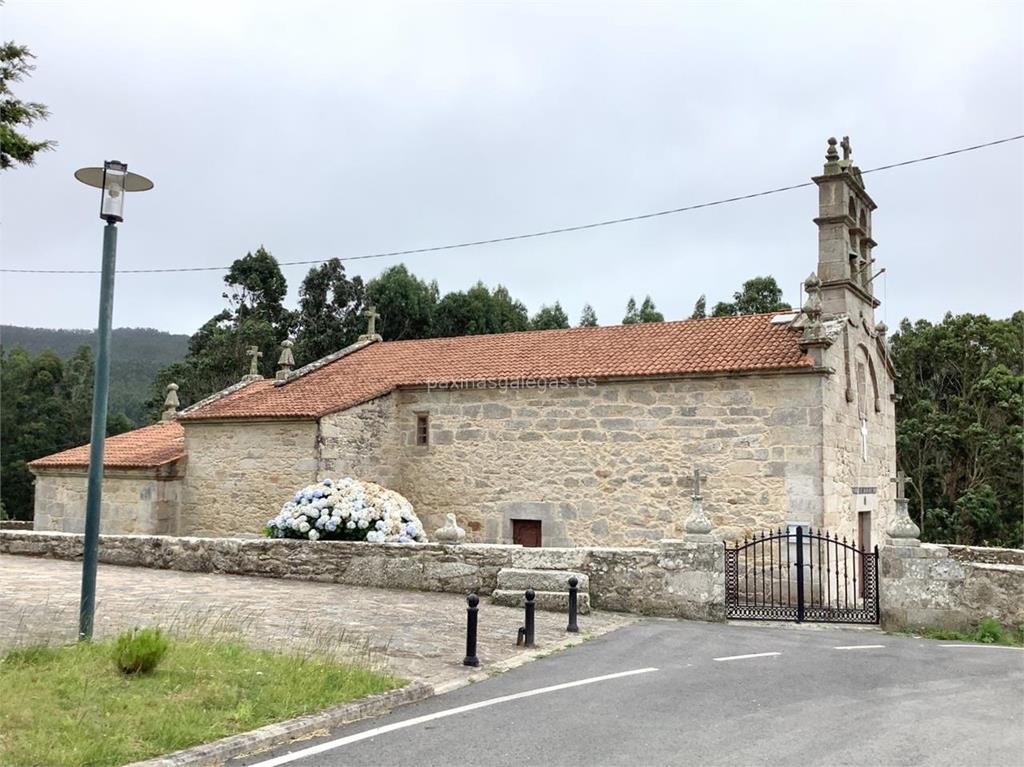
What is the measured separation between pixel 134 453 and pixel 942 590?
58.4 ft

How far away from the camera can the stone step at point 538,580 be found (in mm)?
12516

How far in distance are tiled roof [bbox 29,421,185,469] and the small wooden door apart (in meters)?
8.21

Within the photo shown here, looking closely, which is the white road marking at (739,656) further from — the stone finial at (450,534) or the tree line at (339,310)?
the tree line at (339,310)

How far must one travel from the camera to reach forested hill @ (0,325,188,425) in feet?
238

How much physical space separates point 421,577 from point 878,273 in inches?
491

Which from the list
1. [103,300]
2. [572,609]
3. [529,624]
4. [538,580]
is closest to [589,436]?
[538,580]

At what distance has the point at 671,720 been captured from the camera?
6.62m

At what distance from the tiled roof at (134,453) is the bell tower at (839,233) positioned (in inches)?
600

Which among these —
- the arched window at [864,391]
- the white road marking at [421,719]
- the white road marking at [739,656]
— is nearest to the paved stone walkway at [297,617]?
the white road marking at [421,719]

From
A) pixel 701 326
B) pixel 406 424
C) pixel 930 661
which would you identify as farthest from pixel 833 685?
pixel 406 424

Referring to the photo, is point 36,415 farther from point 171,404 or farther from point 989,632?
point 989,632

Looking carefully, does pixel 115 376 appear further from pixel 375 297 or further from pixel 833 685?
pixel 833 685

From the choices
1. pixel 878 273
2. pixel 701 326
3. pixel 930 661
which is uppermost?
pixel 878 273

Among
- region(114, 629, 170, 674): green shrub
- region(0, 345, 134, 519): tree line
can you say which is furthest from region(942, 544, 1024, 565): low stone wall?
region(0, 345, 134, 519): tree line
